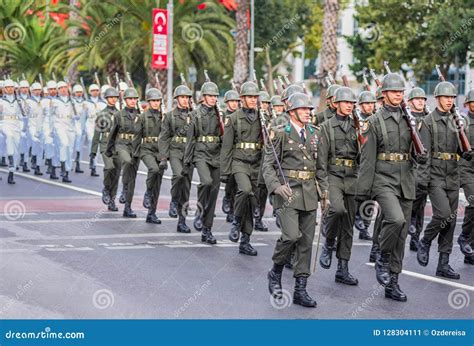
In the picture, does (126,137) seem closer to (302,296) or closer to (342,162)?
(342,162)

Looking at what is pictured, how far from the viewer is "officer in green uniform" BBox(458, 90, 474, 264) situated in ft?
42.5

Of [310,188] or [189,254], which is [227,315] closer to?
[310,188]

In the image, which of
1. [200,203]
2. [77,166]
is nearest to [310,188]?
[200,203]

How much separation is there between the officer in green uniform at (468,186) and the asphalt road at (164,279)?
21 centimetres

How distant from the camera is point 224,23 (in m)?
41.6

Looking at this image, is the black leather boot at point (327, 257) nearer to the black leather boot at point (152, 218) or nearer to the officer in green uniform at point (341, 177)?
the officer in green uniform at point (341, 177)

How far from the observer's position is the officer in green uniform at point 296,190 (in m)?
10.3

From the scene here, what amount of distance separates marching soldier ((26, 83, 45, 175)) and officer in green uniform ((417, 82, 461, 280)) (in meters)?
13.5

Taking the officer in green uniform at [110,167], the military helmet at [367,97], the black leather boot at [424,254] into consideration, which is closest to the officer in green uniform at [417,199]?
the military helmet at [367,97]

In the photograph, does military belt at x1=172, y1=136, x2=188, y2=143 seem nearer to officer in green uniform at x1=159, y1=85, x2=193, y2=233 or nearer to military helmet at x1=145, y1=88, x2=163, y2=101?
officer in green uniform at x1=159, y1=85, x2=193, y2=233

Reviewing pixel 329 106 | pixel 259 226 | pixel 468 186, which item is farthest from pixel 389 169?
pixel 259 226

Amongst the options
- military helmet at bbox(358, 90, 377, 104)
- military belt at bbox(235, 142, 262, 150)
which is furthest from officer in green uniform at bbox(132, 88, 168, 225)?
military helmet at bbox(358, 90, 377, 104)

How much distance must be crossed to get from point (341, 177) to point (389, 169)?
125 centimetres

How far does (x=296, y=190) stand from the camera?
10430 mm
